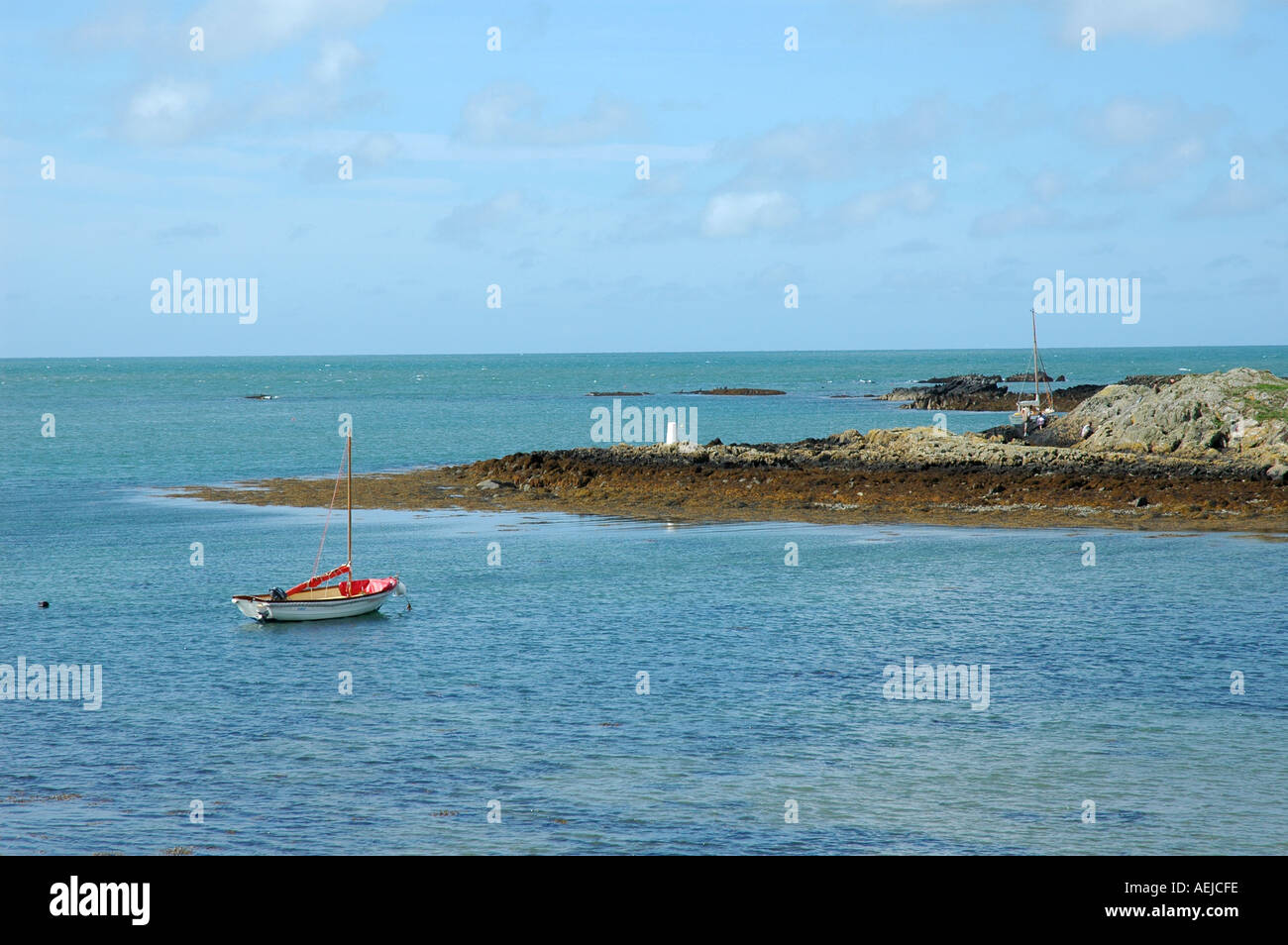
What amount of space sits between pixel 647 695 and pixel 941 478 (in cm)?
3462

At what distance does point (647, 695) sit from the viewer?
2472 cm

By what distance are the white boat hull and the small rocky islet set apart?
1996 cm

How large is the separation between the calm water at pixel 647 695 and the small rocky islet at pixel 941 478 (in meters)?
4.13

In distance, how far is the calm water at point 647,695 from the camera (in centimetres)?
1745

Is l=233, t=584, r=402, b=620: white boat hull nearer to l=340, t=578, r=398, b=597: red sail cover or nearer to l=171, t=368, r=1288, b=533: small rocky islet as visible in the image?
l=340, t=578, r=398, b=597: red sail cover

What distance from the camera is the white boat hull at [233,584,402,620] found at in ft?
105

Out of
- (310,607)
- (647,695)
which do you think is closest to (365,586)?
(310,607)

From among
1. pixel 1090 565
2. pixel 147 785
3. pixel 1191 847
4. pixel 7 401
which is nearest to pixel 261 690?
pixel 147 785

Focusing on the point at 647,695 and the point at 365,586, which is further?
the point at 365,586

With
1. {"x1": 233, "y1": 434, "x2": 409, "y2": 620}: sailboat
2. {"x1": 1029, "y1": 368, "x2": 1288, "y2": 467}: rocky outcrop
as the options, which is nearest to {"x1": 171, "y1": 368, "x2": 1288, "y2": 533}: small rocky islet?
{"x1": 1029, "y1": 368, "x2": 1288, "y2": 467}: rocky outcrop

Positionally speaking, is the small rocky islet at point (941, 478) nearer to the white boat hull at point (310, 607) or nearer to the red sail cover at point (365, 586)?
the red sail cover at point (365, 586)

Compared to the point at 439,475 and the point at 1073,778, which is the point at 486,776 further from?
the point at 439,475

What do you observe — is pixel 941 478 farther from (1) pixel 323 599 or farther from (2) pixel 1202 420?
(1) pixel 323 599

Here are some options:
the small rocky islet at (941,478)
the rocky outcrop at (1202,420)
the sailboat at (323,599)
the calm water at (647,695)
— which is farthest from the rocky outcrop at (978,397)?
the sailboat at (323,599)
